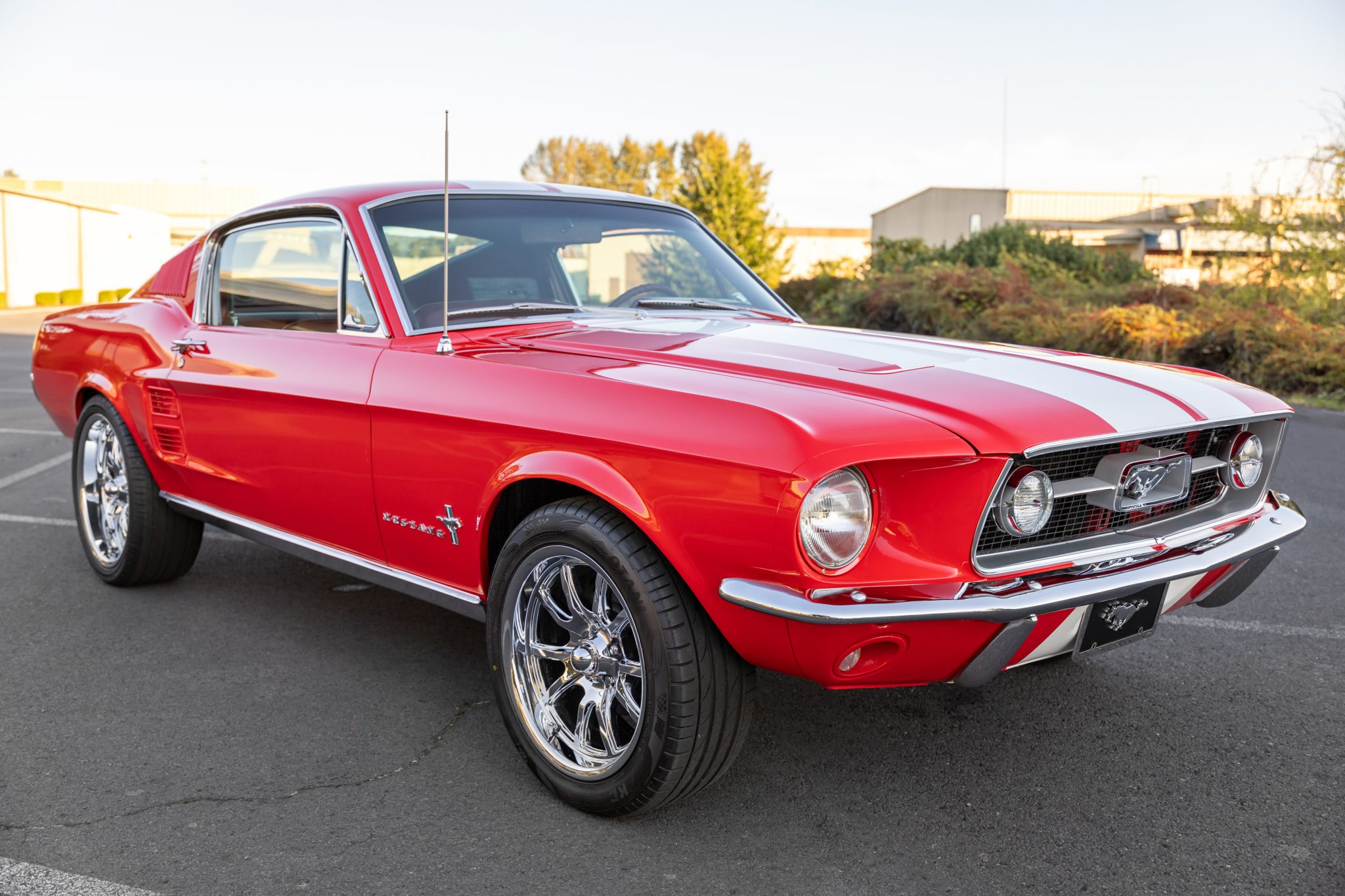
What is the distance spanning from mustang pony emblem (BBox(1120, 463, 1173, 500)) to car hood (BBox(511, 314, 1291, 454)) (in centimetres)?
11

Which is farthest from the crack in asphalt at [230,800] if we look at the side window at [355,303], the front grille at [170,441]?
the front grille at [170,441]

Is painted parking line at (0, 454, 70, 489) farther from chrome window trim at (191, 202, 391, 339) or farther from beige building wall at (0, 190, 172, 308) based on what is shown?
beige building wall at (0, 190, 172, 308)

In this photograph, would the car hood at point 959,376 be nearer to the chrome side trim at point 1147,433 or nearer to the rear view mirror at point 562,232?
the chrome side trim at point 1147,433

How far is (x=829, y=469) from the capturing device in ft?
7.21

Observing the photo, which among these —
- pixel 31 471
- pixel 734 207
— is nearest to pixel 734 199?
pixel 734 207

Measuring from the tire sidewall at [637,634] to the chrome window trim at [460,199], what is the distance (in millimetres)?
863

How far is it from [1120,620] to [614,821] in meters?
1.26

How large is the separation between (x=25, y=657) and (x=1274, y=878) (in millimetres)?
3685

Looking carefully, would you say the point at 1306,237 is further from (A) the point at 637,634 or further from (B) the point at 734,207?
(B) the point at 734,207

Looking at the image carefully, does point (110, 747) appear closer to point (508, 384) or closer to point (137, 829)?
point (137, 829)

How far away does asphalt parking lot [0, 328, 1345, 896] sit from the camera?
8.01 feet

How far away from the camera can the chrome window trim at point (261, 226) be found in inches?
136

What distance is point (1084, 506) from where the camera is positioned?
265cm

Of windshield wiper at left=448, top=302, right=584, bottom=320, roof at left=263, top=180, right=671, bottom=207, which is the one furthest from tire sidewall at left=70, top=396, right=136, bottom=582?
windshield wiper at left=448, top=302, right=584, bottom=320
